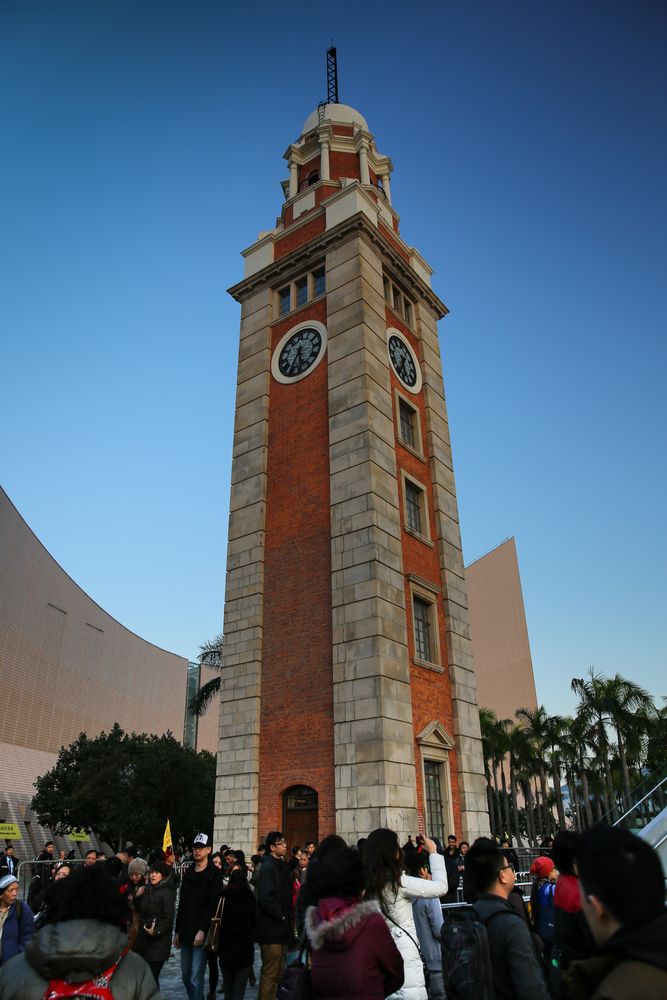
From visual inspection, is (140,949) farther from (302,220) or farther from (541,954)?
(302,220)

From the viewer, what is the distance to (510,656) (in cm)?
6000

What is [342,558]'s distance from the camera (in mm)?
16375

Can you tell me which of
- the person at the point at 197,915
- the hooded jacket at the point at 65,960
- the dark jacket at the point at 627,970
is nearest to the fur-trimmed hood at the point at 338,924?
the hooded jacket at the point at 65,960

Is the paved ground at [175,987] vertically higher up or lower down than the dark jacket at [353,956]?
lower down

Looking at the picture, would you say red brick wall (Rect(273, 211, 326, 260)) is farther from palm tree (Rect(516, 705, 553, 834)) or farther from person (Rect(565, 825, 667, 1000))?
palm tree (Rect(516, 705, 553, 834))

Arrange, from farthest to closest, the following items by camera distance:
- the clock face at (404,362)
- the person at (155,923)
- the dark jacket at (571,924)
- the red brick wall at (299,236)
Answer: the red brick wall at (299,236), the clock face at (404,362), the person at (155,923), the dark jacket at (571,924)

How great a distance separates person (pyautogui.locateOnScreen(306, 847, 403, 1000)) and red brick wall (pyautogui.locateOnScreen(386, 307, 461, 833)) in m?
12.7

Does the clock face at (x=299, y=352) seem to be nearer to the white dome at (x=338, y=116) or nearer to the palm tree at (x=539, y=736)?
the white dome at (x=338, y=116)

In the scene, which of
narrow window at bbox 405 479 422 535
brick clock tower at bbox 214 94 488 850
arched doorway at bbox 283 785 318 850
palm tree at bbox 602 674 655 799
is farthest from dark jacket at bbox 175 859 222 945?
palm tree at bbox 602 674 655 799

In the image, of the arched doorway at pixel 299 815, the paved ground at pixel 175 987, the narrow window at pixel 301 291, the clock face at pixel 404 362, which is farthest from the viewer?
the narrow window at pixel 301 291

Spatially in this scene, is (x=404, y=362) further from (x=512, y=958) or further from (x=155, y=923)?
(x=512, y=958)

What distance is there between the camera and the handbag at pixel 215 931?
7051 millimetres

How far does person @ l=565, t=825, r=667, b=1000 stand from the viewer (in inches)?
64.9

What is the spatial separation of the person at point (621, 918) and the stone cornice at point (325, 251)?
20.1 m
